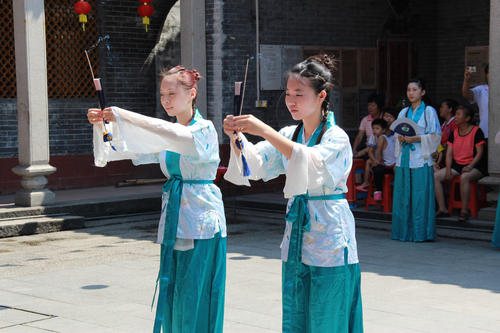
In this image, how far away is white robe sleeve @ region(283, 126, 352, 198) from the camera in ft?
11.3

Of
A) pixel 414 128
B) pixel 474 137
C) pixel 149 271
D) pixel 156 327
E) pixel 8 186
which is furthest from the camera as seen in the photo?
pixel 8 186

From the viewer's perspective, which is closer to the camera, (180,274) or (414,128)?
(180,274)

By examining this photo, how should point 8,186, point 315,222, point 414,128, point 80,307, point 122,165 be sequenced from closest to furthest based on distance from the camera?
point 315,222
point 80,307
point 414,128
point 8,186
point 122,165

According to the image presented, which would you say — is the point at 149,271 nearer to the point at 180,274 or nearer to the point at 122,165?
the point at 180,274

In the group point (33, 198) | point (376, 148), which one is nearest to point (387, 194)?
point (376, 148)

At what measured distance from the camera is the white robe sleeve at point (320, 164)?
3.46 meters

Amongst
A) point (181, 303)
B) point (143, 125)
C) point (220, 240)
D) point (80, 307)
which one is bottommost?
point (80, 307)

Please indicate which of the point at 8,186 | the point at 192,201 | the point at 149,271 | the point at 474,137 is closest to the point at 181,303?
the point at 192,201

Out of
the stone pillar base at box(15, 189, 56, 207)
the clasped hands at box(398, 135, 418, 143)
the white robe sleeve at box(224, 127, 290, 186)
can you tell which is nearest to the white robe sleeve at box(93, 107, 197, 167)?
the white robe sleeve at box(224, 127, 290, 186)

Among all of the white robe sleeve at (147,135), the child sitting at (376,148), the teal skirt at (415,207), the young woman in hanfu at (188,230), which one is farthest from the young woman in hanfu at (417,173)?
the white robe sleeve at (147,135)

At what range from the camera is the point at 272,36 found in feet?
42.4

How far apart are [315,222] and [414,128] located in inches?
214

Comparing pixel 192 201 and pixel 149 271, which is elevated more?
pixel 192 201

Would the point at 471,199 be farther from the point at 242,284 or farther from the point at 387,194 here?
the point at 242,284
